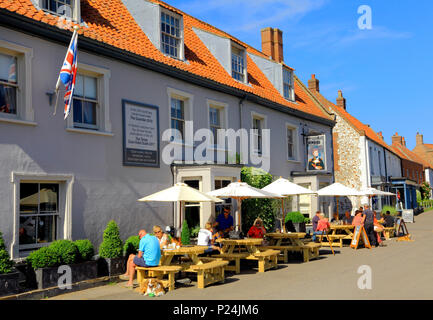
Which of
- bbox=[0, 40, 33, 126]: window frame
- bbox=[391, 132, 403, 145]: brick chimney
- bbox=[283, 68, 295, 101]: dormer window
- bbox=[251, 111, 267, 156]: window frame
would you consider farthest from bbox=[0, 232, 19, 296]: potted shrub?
bbox=[391, 132, 403, 145]: brick chimney

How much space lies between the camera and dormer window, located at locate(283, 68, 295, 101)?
79.0 ft

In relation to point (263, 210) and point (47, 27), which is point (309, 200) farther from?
point (47, 27)

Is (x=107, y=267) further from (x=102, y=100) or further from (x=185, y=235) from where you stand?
(x=102, y=100)

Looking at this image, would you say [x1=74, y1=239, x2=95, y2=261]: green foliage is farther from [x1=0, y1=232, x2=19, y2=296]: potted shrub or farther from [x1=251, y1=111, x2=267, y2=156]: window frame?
[x1=251, y1=111, x2=267, y2=156]: window frame

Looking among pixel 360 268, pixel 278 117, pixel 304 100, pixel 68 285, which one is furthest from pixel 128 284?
pixel 304 100

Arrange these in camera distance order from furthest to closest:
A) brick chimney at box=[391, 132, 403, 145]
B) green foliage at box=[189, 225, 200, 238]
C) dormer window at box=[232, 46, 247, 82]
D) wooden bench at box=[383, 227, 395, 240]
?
brick chimney at box=[391, 132, 403, 145], wooden bench at box=[383, 227, 395, 240], dormer window at box=[232, 46, 247, 82], green foliage at box=[189, 225, 200, 238]

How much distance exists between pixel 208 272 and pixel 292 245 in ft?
16.1

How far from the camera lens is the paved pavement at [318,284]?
28.9ft

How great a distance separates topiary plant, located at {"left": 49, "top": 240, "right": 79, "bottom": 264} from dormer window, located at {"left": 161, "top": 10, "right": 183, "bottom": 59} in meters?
7.98

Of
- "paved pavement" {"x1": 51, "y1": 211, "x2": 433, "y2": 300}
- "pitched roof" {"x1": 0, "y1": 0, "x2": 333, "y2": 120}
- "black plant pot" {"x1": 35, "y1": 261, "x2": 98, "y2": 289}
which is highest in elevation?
"pitched roof" {"x1": 0, "y1": 0, "x2": 333, "y2": 120}

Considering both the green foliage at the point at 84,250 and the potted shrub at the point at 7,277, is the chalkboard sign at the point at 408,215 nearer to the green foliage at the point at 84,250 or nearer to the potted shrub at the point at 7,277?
the green foliage at the point at 84,250

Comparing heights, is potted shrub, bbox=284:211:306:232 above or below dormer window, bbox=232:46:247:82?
below

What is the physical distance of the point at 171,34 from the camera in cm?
1630

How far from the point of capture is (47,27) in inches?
445
